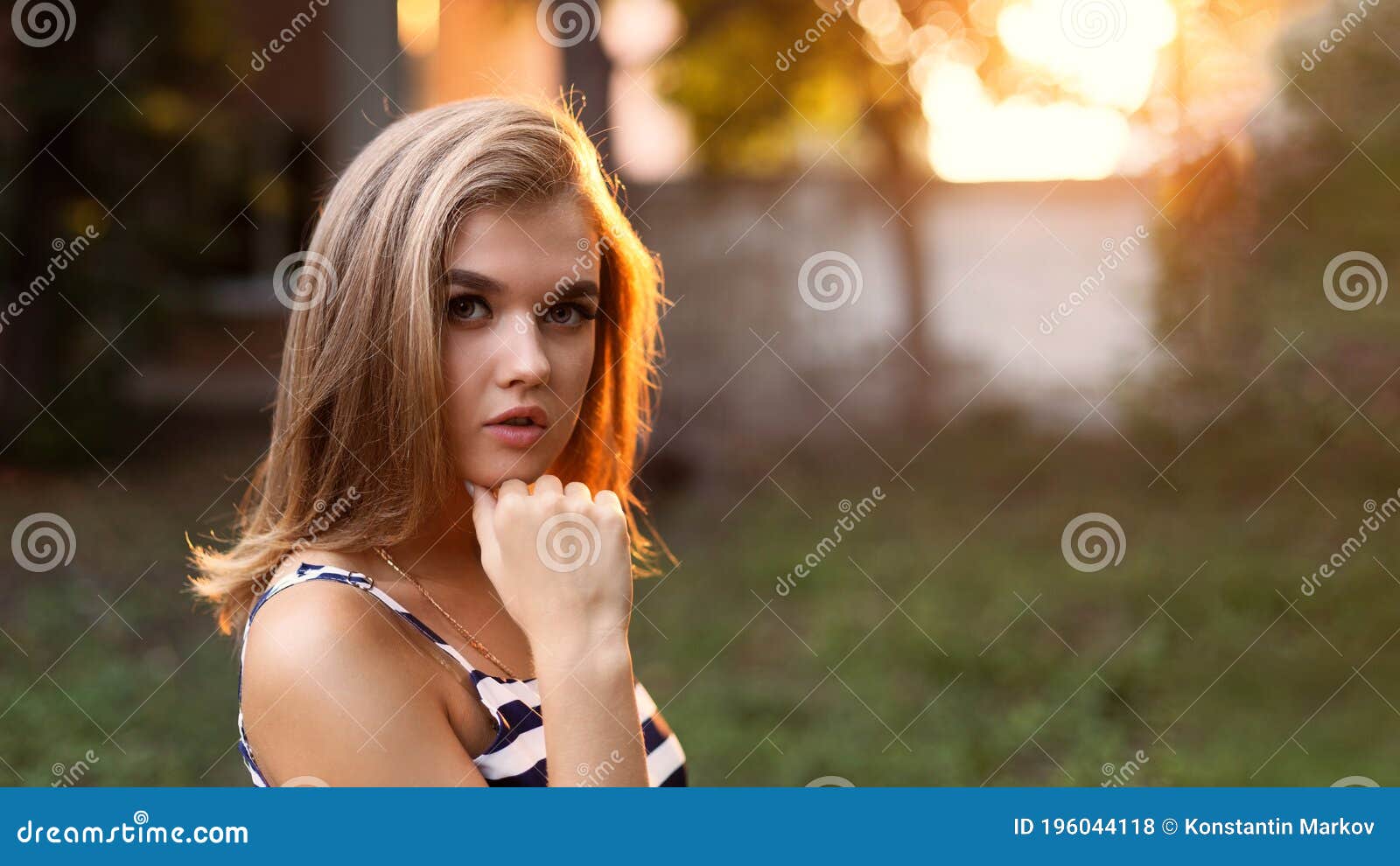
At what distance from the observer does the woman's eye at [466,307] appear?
1.48m

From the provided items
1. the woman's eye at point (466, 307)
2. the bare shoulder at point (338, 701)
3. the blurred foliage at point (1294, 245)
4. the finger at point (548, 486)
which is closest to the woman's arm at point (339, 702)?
the bare shoulder at point (338, 701)

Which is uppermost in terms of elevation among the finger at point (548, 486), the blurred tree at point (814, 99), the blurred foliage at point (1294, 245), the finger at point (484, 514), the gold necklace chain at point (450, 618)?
the blurred foliage at point (1294, 245)

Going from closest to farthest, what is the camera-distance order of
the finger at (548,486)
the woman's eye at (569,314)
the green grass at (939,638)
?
the finger at (548,486), the woman's eye at (569,314), the green grass at (939,638)

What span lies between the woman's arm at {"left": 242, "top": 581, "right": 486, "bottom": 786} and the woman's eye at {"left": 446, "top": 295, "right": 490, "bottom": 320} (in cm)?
36

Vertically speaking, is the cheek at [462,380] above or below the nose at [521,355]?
below

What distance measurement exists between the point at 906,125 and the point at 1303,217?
385cm

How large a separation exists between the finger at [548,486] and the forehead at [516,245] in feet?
0.78

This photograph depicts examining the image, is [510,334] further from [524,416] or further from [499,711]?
[499,711]

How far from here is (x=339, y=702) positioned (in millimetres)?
1352

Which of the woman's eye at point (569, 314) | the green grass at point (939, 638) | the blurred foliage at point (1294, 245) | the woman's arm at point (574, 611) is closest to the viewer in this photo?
the woman's arm at point (574, 611)

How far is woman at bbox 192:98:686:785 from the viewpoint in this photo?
136 cm

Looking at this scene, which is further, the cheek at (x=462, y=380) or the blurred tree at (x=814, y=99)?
the blurred tree at (x=814, y=99)

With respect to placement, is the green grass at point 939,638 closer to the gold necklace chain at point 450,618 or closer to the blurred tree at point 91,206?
the blurred tree at point 91,206

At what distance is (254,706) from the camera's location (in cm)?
140
